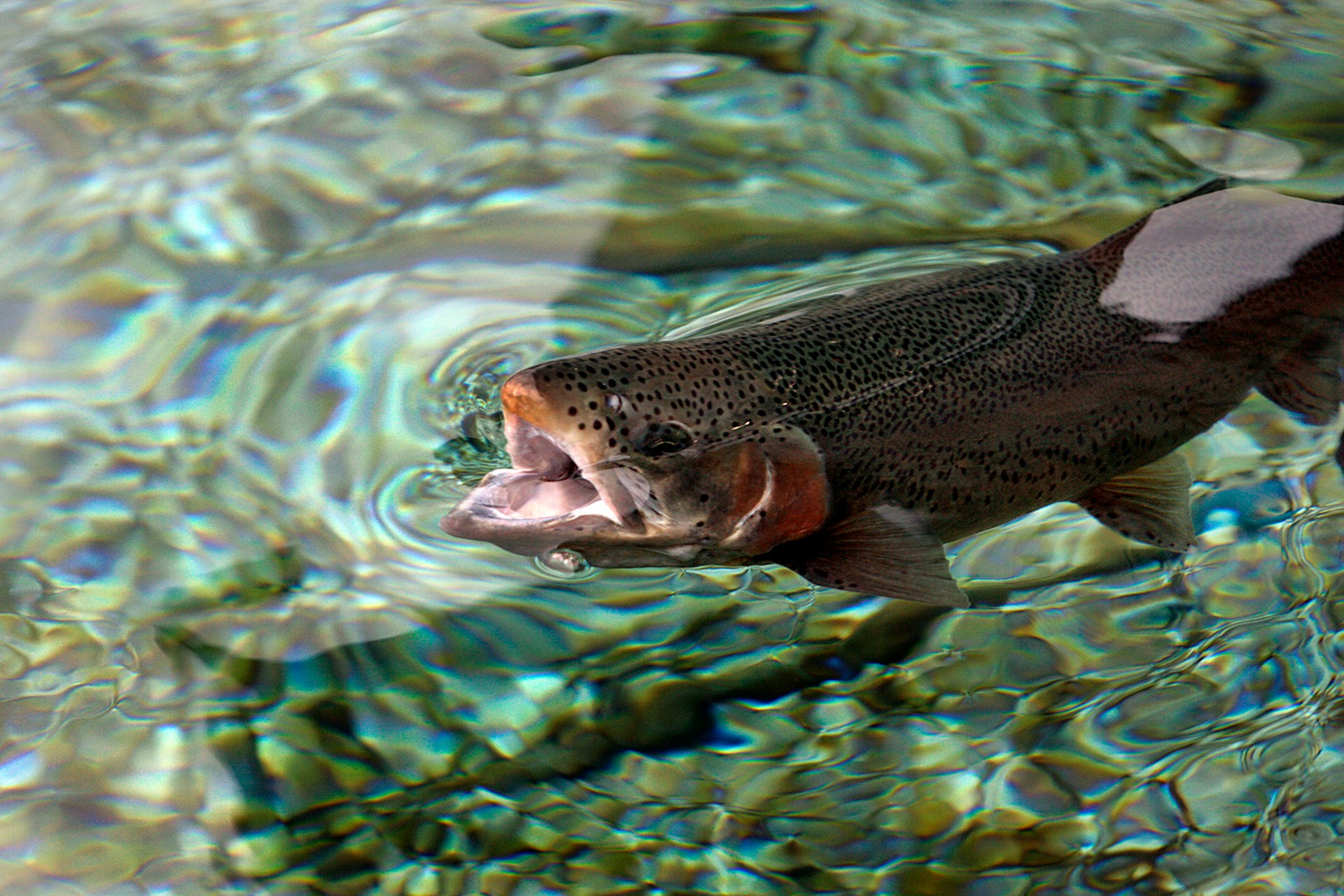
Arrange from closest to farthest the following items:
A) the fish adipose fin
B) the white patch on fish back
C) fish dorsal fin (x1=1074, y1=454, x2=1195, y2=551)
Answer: the fish adipose fin
the white patch on fish back
fish dorsal fin (x1=1074, y1=454, x2=1195, y2=551)

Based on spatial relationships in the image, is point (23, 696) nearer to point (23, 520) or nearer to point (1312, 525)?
point (23, 520)

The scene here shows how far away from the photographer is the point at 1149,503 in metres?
2.87

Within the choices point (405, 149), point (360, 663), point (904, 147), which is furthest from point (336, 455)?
point (904, 147)

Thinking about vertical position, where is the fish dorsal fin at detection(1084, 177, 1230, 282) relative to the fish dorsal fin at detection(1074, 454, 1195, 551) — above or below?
above

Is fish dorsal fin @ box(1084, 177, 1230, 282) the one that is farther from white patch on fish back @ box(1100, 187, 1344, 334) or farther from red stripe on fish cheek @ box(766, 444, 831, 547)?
red stripe on fish cheek @ box(766, 444, 831, 547)

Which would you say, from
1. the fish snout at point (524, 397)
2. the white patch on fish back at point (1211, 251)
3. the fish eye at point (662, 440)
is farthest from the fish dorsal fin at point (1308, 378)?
the fish snout at point (524, 397)

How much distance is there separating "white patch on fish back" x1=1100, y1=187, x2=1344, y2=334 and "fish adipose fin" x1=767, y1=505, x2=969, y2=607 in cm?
72

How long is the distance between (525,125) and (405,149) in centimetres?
38

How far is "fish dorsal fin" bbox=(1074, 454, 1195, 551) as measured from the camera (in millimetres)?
2838

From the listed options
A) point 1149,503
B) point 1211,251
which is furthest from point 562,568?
point 1211,251

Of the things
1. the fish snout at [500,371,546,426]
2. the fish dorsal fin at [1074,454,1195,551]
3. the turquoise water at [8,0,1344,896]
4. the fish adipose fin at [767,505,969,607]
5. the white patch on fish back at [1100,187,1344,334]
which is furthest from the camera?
the fish dorsal fin at [1074,454,1195,551]

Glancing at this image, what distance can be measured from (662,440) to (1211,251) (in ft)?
4.80

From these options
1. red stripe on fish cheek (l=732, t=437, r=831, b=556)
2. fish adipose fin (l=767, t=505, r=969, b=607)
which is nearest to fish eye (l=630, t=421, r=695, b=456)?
red stripe on fish cheek (l=732, t=437, r=831, b=556)

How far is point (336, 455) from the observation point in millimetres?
3150
